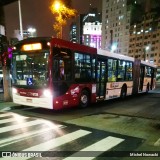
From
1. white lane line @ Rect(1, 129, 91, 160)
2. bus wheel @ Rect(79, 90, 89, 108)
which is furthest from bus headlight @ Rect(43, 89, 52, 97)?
white lane line @ Rect(1, 129, 91, 160)

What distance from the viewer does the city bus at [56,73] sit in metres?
10.2

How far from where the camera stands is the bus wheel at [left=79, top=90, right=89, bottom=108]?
490 inches

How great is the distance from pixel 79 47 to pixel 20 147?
23.5 feet

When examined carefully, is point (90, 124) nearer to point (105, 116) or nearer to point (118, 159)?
point (105, 116)

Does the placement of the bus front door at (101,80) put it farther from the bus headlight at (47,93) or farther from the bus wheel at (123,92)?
the bus headlight at (47,93)

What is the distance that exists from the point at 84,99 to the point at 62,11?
69.3 ft

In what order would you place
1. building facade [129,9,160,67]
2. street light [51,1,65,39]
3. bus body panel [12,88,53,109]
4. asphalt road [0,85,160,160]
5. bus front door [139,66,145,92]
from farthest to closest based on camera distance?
building facade [129,9,160,67], street light [51,1,65,39], bus front door [139,66,145,92], bus body panel [12,88,53,109], asphalt road [0,85,160,160]

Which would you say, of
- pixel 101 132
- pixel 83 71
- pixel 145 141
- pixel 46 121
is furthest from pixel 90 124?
pixel 83 71

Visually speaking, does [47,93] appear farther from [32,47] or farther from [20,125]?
[32,47]

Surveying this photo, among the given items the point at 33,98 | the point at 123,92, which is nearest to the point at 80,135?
the point at 33,98

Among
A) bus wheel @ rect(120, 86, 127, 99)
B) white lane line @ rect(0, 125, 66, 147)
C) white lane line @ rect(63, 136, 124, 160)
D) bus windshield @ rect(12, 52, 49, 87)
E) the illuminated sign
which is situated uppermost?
the illuminated sign

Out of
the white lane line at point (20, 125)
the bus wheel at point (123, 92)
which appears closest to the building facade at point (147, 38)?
the bus wheel at point (123, 92)

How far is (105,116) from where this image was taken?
10.6 metres

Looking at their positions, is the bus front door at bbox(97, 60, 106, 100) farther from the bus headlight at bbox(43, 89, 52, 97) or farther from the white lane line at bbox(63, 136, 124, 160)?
the white lane line at bbox(63, 136, 124, 160)
